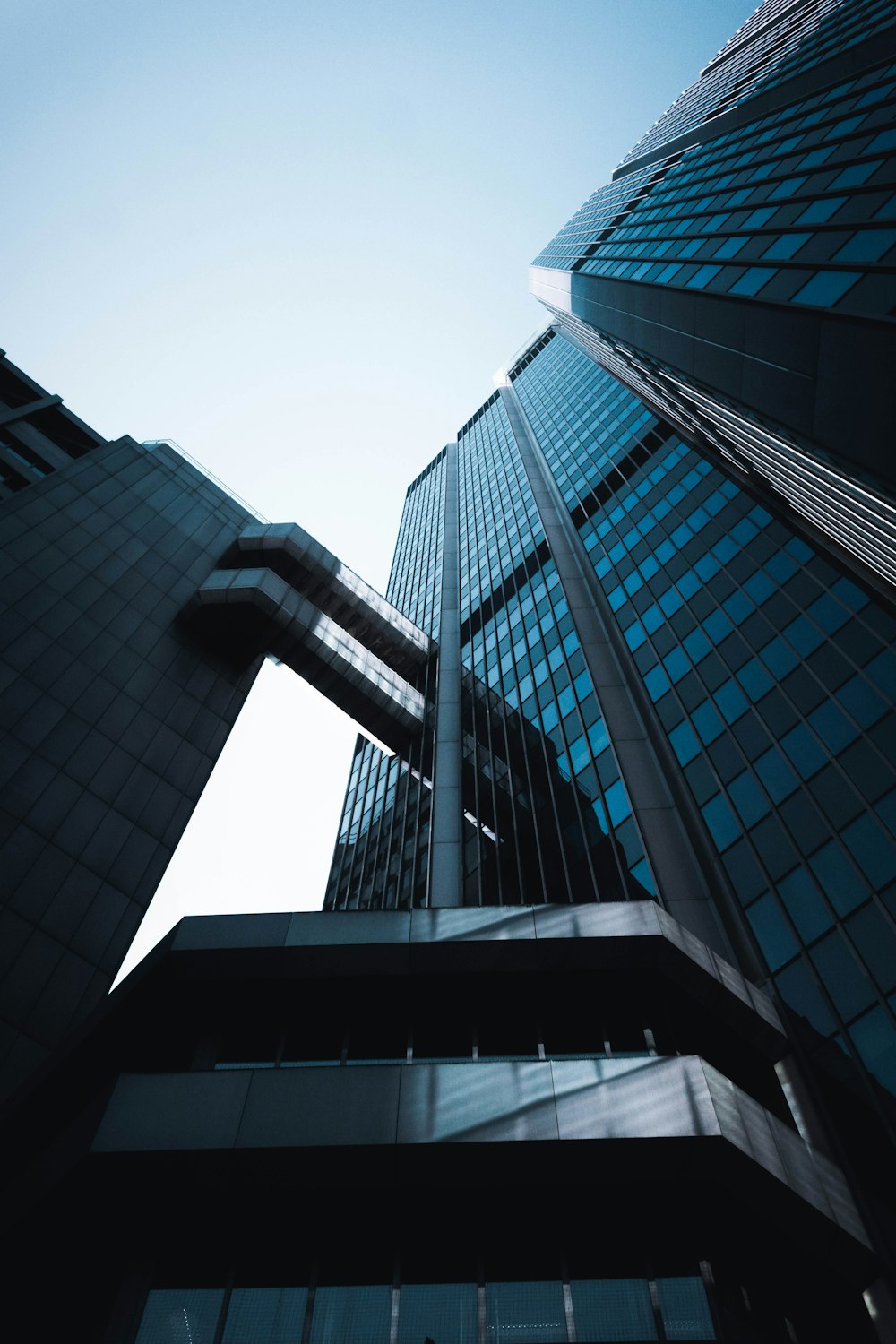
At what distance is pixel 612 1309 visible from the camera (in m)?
12.0

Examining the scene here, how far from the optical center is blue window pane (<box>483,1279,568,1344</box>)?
11688mm

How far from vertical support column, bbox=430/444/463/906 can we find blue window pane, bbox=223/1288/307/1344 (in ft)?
57.9

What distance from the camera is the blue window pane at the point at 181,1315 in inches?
463

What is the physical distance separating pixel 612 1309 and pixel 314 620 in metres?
28.8

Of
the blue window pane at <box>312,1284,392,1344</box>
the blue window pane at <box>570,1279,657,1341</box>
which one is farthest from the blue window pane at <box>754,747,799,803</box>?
the blue window pane at <box>312,1284,392,1344</box>

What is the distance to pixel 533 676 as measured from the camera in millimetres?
37625

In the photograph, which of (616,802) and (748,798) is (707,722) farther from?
(616,802)

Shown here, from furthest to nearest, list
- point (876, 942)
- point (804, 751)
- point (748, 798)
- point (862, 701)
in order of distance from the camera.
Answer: point (748, 798) → point (804, 751) → point (862, 701) → point (876, 942)

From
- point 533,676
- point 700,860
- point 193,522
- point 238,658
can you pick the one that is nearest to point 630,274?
point 533,676

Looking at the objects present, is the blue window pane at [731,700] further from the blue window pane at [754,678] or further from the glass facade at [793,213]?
the glass facade at [793,213]

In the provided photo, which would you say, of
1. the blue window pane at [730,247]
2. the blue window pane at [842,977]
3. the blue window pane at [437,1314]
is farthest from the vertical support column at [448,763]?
the blue window pane at [730,247]

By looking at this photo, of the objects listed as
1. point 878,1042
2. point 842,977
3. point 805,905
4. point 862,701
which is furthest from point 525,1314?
point 862,701

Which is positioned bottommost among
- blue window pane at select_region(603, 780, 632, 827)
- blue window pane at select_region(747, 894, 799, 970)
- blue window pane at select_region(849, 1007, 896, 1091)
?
blue window pane at select_region(849, 1007, 896, 1091)

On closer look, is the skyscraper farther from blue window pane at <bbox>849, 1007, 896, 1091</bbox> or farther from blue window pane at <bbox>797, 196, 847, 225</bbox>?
blue window pane at <bbox>797, 196, 847, 225</bbox>
